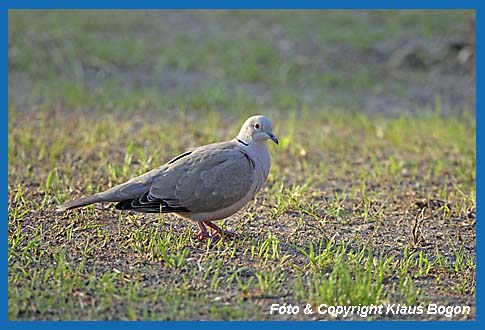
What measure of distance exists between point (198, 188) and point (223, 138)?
261 centimetres

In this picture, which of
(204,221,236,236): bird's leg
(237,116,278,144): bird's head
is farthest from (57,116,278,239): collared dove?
(237,116,278,144): bird's head

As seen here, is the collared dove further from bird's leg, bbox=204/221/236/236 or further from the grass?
the grass

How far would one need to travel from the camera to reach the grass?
4.30m

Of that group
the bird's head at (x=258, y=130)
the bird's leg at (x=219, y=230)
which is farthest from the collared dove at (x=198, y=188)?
the bird's head at (x=258, y=130)

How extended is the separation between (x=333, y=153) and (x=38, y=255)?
3205 mm

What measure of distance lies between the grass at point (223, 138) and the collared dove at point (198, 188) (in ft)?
0.52

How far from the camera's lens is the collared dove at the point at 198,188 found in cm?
488

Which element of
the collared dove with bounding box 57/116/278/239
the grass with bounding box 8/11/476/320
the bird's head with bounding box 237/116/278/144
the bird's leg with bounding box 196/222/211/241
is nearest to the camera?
the grass with bounding box 8/11/476/320

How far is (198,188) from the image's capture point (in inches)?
194

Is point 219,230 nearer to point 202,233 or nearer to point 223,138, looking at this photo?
point 202,233

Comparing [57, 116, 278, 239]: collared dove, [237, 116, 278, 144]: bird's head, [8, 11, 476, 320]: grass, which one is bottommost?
[8, 11, 476, 320]: grass

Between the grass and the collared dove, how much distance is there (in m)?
0.16

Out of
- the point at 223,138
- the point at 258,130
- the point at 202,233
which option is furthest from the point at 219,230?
the point at 223,138

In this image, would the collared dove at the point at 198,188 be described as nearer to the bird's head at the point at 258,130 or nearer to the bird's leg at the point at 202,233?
the bird's leg at the point at 202,233
